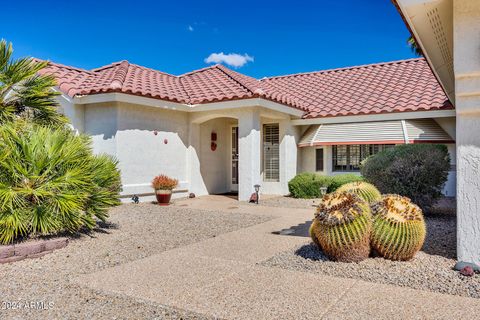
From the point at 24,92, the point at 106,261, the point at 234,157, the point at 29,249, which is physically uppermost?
the point at 24,92

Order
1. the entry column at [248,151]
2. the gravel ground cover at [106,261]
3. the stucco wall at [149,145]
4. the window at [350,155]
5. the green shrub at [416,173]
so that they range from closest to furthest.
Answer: the gravel ground cover at [106,261] < the green shrub at [416,173] < the stucco wall at [149,145] < the entry column at [248,151] < the window at [350,155]

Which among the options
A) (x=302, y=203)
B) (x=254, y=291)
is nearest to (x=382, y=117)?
(x=302, y=203)

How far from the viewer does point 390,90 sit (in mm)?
19734

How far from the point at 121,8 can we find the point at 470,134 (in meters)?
18.6

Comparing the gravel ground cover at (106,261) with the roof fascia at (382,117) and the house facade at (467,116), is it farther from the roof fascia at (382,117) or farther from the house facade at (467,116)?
the roof fascia at (382,117)

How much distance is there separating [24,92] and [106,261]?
505 cm

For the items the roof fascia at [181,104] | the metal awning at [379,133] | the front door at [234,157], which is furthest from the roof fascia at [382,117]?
the front door at [234,157]

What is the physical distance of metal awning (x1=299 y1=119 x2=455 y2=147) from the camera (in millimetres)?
16828

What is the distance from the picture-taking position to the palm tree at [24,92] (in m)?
9.56

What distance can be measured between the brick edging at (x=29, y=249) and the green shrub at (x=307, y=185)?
35.7 feet

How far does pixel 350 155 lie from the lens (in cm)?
1897

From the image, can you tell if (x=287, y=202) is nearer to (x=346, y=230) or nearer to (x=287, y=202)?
(x=287, y=202)

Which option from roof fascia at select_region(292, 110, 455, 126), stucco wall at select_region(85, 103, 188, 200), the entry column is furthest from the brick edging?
roof fascia at select_region(292, 110, 455, 126)

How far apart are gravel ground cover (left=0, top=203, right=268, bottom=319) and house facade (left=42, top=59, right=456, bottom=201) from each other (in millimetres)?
3321
